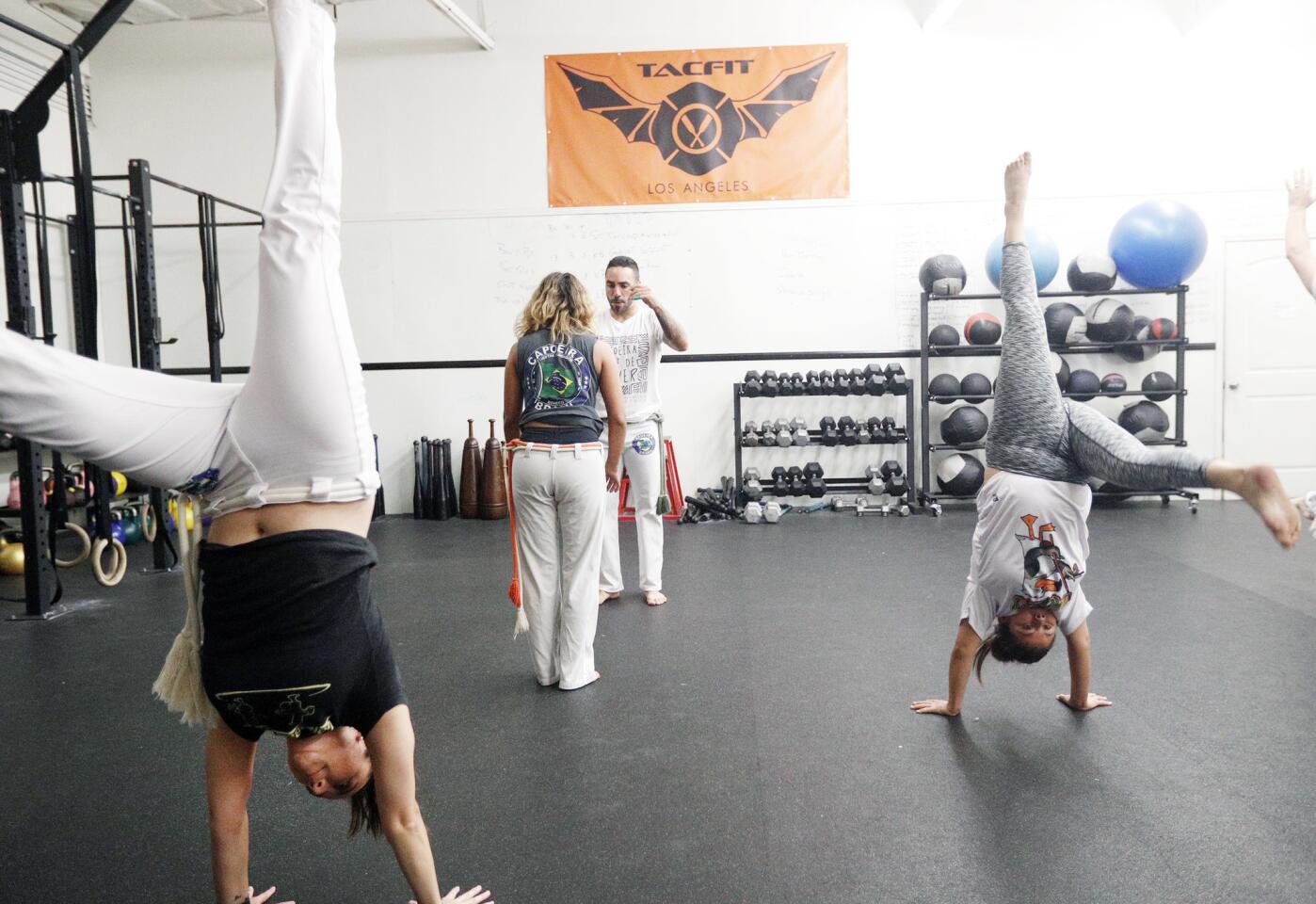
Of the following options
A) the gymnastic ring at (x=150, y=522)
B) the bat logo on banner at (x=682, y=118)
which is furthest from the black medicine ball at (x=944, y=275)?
the gymnastic ring at (x=150, y=522)

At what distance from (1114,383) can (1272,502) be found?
5000 millimetres

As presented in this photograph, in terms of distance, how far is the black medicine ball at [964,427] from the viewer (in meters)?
6.45

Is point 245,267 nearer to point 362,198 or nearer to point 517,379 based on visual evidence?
point 362,198

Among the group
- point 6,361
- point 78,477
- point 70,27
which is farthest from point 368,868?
point 70,27

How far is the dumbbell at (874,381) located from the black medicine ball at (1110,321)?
144 centimetres

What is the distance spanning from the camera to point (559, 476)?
9.75ft

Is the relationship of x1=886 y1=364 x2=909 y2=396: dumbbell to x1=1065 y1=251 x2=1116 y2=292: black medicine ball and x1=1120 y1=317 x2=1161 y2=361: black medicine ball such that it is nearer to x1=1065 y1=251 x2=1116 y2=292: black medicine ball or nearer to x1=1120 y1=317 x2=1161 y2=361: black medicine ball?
x1=1065 y1=251 x2=1116 y2=292: black medicine ball

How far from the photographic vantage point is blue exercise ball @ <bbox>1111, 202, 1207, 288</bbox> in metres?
Result: 6.16

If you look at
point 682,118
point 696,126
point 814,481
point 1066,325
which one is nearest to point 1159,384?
point 1066,325

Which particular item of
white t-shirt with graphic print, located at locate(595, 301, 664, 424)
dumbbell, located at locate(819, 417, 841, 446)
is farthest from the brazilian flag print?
dumbbell, located at locate(819, 417, 841, 446)

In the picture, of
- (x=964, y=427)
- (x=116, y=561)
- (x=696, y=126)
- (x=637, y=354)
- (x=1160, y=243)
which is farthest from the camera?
(x=696, y=126)

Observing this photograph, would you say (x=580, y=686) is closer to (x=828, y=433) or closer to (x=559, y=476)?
(x=559, y=476)

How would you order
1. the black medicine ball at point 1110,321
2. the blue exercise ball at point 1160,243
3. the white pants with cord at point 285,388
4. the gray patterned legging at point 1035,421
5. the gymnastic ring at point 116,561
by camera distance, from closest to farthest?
1. the white pants with cord at point 285,388
2. the gray patterned legging at point 1035,421
3. the gymnastic ring at point 116,561
4. the blue exercise ball at point 1160,243
5. the black medicine ball at point 1110,321

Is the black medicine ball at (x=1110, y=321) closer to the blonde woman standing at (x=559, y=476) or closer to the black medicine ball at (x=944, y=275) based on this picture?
the black medicine ball at (x=944, y=275)
